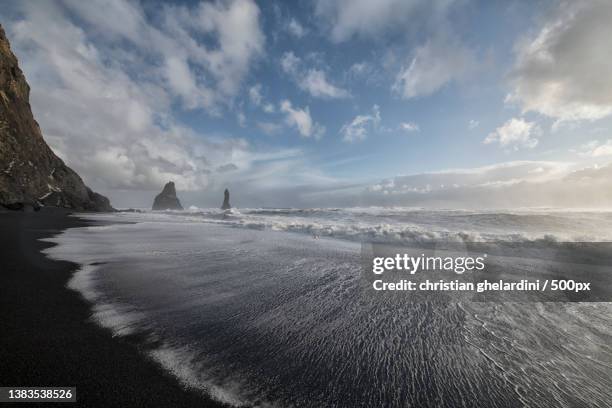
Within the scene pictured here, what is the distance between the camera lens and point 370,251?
8609 mm

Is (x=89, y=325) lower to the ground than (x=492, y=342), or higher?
higher

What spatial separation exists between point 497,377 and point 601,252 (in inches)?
400

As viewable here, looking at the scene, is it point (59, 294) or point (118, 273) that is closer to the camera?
point (59, 294)

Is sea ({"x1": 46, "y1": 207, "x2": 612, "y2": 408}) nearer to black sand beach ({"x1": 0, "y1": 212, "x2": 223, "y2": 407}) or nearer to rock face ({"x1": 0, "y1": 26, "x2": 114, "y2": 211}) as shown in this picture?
black sand beach ({"x1": 0, "y1": 212, "x2": 223, "y2": 407})

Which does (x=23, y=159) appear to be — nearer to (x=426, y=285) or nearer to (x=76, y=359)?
(x=76, y=359)

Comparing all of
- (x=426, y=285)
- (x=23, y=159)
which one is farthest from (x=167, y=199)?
(x=426, y=285)

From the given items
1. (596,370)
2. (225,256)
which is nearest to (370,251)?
(225,256)

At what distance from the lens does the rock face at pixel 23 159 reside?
29.9m

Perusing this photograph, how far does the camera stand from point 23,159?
33.4 meters

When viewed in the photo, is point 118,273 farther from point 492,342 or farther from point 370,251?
point 370,251

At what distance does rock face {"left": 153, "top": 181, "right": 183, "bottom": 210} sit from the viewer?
123438 millimetres

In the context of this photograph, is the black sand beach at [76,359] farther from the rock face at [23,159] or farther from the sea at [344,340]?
the rock face at [23,159]

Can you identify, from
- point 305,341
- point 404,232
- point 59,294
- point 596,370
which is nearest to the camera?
point 596,370

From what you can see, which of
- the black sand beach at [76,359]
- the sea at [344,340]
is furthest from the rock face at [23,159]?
the sea at [344,340]
